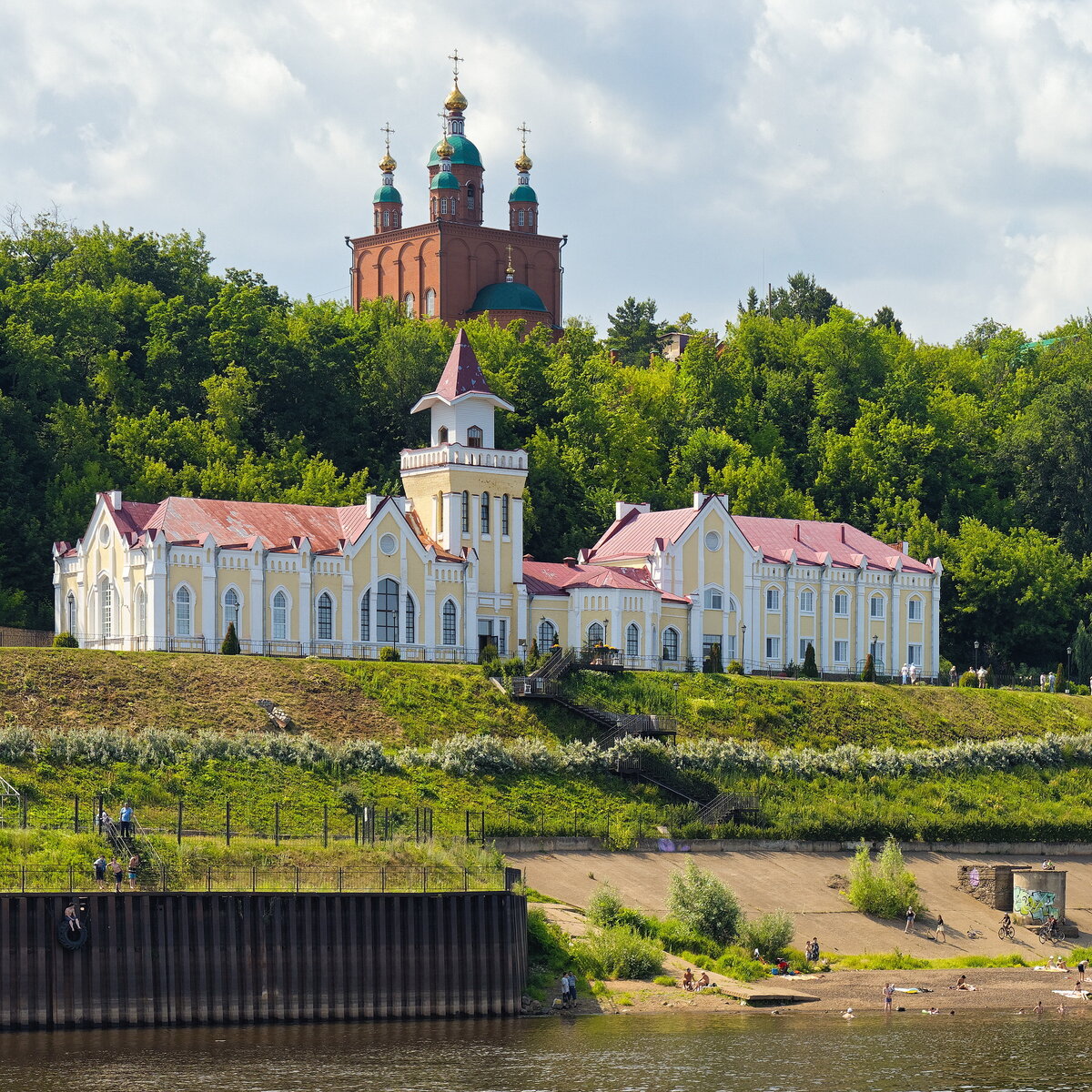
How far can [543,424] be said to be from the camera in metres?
115

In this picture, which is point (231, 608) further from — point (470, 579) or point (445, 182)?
point (445, 182)

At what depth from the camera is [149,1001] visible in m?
50.4

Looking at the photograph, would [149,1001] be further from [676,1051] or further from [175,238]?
[175,238]

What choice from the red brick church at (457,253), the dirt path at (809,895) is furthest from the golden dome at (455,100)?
the dirt path at (809,895)

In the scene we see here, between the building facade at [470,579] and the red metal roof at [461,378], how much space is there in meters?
0.11

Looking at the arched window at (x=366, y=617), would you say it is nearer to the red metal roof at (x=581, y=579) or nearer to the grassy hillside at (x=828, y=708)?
the red metal roof at (x=581, y=579)

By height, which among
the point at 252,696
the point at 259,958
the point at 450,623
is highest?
the point at 450,623

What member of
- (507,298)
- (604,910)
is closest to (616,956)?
(604,910)

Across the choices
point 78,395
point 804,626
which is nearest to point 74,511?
point 78,395

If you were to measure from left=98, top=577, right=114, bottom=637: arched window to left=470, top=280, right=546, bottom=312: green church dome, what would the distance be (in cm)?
4998

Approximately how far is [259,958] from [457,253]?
272ft

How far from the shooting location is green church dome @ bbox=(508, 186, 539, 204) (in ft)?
443

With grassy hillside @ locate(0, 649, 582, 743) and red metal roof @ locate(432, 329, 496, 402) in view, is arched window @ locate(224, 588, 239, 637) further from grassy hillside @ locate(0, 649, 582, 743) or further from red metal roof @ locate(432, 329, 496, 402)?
red metal roof @ locate(432, 329, 496, 402)

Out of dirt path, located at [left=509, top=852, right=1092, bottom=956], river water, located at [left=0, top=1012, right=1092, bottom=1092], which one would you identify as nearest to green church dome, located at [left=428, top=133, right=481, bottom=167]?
dirt path, located at [left=509, top=852, right=1092, bottom=956]
